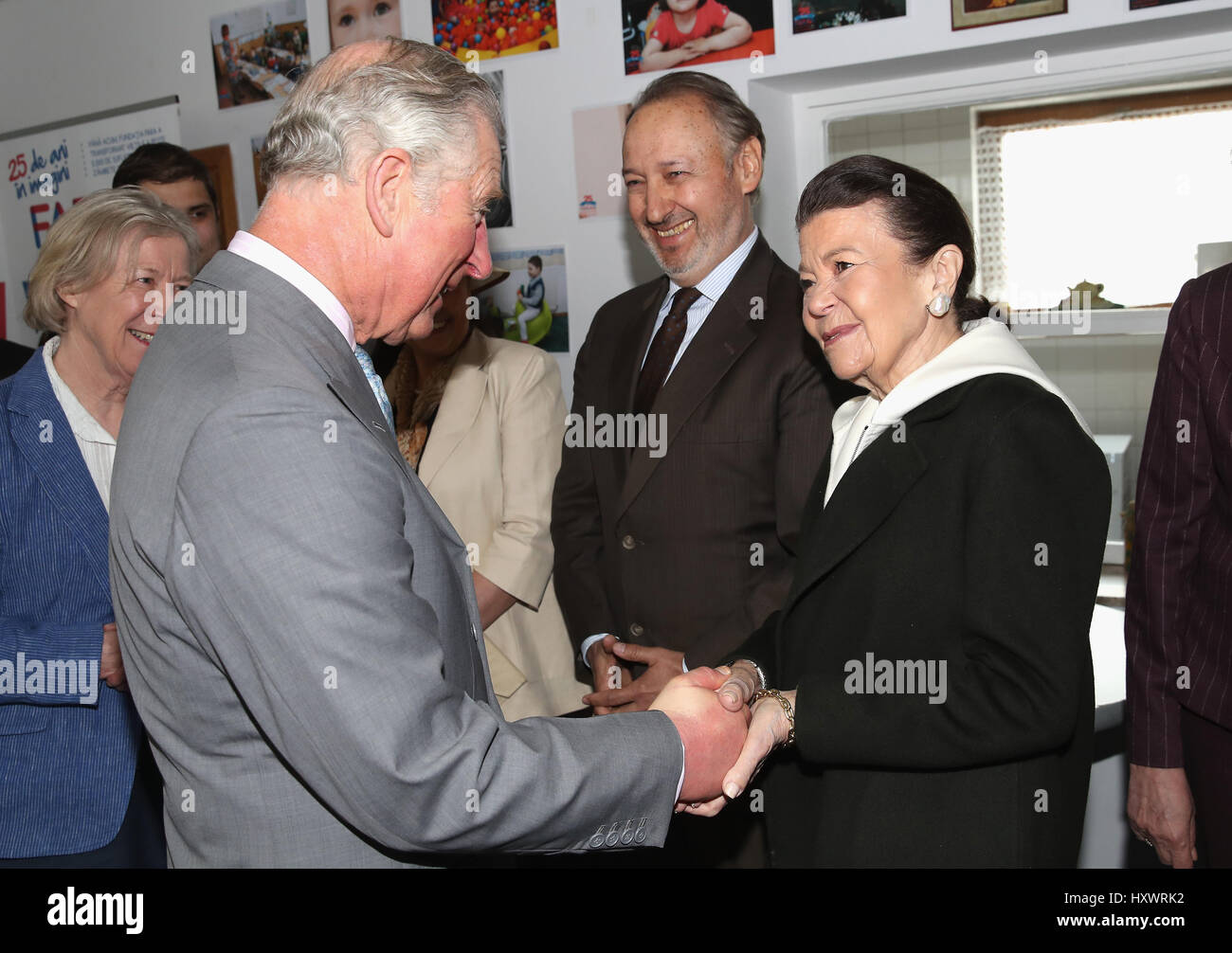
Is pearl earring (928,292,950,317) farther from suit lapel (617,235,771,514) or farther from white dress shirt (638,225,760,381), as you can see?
white dress shirt (638,225,760,381)

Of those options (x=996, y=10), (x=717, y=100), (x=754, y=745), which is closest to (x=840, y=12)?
(x=996, y=10)

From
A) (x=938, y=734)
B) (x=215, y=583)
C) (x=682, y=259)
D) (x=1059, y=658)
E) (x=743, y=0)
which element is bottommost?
(x=938, y=734)

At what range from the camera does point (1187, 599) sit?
74.6 inches

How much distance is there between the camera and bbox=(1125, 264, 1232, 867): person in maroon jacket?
181 cm

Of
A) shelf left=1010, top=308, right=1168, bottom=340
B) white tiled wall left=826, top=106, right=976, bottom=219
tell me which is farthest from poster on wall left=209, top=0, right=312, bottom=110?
shelf left=1010, top=308, right=1168, bottom=340

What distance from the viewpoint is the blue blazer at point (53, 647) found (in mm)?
1830

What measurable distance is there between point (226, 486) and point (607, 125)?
7.31 ft

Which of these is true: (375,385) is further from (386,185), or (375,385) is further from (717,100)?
(717,100)

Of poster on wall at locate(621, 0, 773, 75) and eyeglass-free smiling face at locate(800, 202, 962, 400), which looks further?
poster on wall at locate(621, 0, 773, 75)

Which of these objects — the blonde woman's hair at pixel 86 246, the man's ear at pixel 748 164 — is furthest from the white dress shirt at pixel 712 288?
the blonde woman's hair at pixel 86 246

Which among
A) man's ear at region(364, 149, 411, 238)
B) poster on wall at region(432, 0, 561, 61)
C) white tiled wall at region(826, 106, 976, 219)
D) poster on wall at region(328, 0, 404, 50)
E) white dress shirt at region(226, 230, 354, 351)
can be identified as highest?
poster on wall at region(328, 0, 404, 50)

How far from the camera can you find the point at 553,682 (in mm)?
2547
